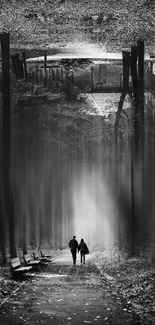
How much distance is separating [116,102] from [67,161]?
19.4 ft

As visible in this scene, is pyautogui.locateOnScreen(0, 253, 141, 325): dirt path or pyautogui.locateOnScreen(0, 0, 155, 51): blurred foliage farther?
pyautogui.locateOnScreen(0, 0, 155, 51): blurred foliage

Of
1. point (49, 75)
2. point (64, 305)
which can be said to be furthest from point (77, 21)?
point (64, 305)

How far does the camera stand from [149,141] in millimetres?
23344

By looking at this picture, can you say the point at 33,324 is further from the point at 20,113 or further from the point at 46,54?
the point at 20,113

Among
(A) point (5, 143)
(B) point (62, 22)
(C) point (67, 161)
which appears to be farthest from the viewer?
(C) point (67, 161)

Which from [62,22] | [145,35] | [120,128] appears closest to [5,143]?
[62,22]


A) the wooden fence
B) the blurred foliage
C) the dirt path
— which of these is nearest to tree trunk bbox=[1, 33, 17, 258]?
the blurred foliage

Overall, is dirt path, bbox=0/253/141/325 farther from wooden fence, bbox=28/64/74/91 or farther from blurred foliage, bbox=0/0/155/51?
wooden fence, bbox=28/64/74/91

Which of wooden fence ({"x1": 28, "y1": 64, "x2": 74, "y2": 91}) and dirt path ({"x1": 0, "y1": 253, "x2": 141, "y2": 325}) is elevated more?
wooden fence ({"x1": 28, "y1": 64, "x2": 74, "y2": 91})

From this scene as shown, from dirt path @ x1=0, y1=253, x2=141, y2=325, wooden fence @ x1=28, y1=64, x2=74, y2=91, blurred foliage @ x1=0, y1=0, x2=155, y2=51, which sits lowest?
dirt path @ x1=0, y1=253, x2=141, y2=325

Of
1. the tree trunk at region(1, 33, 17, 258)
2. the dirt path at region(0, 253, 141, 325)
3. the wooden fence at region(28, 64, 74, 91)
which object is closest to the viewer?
the dirt path at region(0, 253, 141, 325)

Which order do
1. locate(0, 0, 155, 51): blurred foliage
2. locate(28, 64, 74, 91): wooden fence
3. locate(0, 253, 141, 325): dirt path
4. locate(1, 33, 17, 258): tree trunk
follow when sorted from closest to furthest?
locate(0, 253, 141, 325): dirt path, locate(0, 0, 155, 51): blurred foliage, locate(1, 33, 17, 258): tree trunk, locate(28, 64, 74, 91): wooden fence

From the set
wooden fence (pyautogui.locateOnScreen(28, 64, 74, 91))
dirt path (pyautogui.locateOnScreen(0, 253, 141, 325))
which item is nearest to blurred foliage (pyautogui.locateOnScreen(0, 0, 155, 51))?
wooden fence (pyautogui.locateOnScreen(28, 64, 74, 91))

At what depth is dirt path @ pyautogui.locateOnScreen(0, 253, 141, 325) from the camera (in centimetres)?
478
